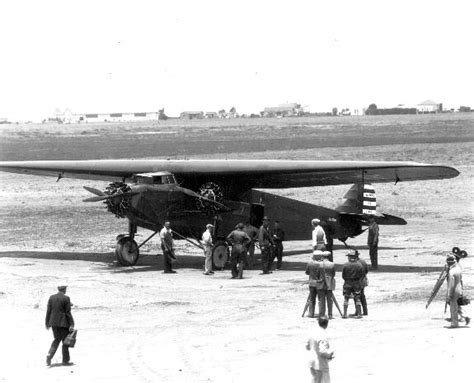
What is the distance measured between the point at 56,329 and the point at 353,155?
1956 inches

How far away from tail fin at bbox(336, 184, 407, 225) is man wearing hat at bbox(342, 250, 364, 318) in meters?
9.18

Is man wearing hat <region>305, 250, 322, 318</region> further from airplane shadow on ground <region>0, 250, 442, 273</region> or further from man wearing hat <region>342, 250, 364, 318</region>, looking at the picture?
airplane shadow on ground <region>0, 250, 442, 273</region>

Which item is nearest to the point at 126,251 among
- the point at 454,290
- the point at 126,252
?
the point at 126,252

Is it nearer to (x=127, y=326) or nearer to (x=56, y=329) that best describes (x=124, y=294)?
(x=127, y=326)

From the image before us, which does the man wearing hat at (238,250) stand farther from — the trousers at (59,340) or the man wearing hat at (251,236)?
the trousers at (59,340)

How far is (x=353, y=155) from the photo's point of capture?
61.7m

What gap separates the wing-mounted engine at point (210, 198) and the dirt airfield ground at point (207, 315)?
1.56 m

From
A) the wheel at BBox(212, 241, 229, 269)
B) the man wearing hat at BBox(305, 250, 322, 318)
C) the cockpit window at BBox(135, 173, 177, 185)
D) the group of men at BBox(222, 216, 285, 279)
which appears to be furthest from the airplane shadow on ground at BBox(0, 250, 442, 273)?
the man wearing hat at BBox(305, 250, 322, 318)

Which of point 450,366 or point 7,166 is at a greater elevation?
point 7,166

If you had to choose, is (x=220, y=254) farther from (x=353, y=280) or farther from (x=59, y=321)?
(x=59, y=321)

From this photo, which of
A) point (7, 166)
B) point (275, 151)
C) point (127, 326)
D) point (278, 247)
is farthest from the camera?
point (275, 151)

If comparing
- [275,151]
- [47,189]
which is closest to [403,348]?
[47,189]

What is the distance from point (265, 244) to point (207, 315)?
17.6 ft

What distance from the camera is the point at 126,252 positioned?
23.4m
